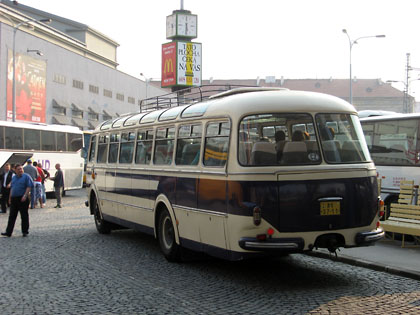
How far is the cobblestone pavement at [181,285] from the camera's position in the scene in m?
7.02

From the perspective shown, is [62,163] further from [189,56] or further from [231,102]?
[231,102]

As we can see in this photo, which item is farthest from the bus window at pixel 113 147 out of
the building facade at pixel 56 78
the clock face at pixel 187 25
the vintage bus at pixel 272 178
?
the clock face at pixel 187 25

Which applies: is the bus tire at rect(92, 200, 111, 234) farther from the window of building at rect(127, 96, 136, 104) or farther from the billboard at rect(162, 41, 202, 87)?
the window of building at rect(127, 96, 136, 104)

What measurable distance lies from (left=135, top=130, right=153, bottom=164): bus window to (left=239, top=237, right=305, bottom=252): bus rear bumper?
4116 millimetres

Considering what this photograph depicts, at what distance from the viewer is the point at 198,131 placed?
9.39 metres

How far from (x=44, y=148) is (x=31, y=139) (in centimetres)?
124

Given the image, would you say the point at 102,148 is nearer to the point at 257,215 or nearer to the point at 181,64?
the point at 257,215

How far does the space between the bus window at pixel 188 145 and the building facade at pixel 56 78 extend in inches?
1072

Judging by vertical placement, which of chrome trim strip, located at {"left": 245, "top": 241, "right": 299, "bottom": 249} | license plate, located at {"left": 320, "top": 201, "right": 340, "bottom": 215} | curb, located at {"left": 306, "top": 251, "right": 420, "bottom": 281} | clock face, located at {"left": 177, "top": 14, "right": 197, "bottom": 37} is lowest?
curb, located at {"left": 306, "top": 251, "right": 420, "bottom": 281}

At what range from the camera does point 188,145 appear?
972 cm

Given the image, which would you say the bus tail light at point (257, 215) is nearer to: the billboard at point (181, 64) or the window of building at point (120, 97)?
the billboard at point (181, 64)

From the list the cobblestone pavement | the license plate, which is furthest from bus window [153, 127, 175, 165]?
the license plate

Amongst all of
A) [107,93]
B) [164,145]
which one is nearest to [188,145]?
[164,145]

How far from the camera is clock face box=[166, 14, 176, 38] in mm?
38812
